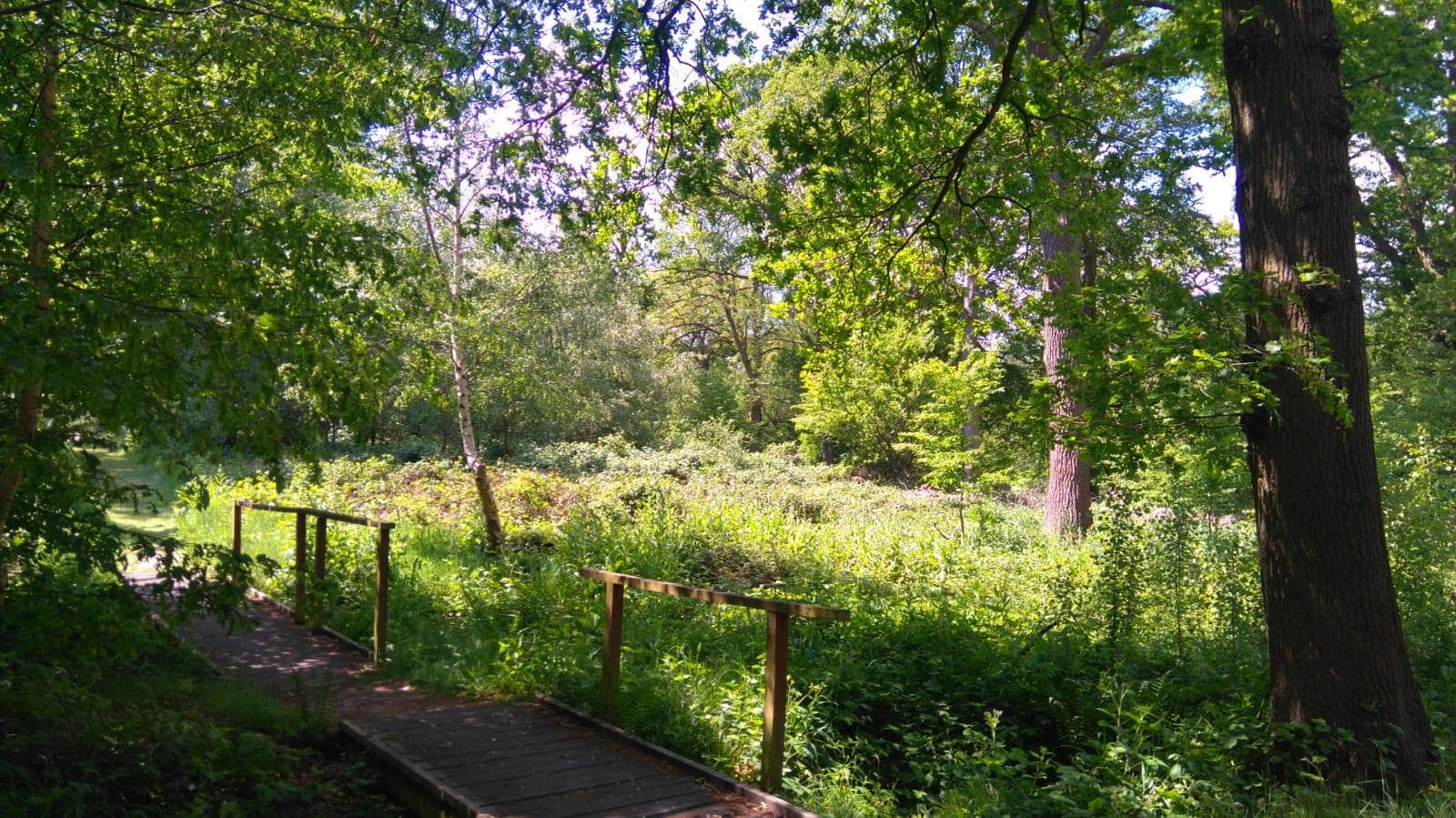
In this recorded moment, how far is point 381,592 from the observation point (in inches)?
320

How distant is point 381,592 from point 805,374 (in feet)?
19.2

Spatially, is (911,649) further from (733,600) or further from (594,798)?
(594,798)

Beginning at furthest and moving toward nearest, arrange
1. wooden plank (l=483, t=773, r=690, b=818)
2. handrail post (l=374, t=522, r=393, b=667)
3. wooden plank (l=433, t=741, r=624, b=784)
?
handrail post (l=374, t=522, r=393, b=667) → wooden plank (l=433, t=741, r=624, b=784) → wooden plank (l=483, t=773, r=690, b=818)

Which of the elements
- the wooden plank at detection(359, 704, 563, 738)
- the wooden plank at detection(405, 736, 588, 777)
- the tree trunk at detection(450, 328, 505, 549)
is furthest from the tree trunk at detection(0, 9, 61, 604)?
the tree trunk at detection(450, 328, 505, 549)

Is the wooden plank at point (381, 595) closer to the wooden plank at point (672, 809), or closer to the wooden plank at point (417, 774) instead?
the wooden plank at point (417, 774)

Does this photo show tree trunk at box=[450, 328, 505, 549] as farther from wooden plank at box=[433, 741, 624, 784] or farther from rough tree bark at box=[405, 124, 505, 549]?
wooden plank at box=[433, 741, 624, 784]

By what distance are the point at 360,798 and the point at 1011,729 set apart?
12.8 ft

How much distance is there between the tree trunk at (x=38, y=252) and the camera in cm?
430

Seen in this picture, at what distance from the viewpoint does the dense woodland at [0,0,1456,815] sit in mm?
5023

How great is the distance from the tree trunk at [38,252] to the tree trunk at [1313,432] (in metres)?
6.12

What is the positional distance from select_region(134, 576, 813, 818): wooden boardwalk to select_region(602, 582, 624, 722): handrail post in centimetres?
19

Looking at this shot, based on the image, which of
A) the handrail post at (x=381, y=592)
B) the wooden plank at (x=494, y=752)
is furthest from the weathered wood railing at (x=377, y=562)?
the wooden plank at (x=494, y=752)

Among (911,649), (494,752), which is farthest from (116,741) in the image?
(911,649)

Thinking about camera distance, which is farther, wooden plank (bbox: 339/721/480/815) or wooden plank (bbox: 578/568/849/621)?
wooden plank (bbox: 578/568/849/621)
